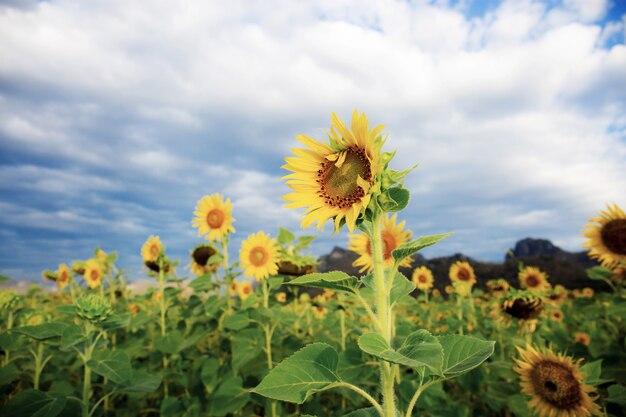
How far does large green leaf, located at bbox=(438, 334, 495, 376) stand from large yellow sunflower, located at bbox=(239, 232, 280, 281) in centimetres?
315

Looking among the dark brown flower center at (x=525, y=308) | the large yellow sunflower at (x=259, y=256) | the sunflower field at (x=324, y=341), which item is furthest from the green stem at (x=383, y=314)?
the dark brown flower center at (x=525, y=308)

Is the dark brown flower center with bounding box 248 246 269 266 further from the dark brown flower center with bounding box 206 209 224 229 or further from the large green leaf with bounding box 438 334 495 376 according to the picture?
the large green leaf with bounding box 438 334 495 376

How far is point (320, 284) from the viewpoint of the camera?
1826 mm

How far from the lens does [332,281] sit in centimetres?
176

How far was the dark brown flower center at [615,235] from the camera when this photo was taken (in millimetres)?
5184

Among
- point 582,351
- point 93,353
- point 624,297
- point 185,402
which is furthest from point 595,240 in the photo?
point 93,353

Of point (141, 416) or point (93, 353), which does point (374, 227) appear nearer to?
point (93, 353)

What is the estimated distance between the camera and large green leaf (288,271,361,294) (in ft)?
5.60

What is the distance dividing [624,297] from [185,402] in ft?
16.9

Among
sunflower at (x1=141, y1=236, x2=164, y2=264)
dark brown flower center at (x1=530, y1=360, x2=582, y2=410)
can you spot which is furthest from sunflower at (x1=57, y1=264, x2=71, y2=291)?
dark brown flower center at (x1=530, y1=360, x2=582, y2=410)

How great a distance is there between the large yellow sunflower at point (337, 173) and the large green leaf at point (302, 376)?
0.63 m

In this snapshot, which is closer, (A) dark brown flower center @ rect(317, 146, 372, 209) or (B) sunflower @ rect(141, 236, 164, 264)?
(A) dark brown flower center @ rect(317, 146, 372, 209)

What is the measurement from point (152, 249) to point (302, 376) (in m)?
5.07

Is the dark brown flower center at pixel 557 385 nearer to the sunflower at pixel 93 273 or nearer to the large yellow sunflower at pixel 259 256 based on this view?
the large yellow sunflower at pixel 259 256
